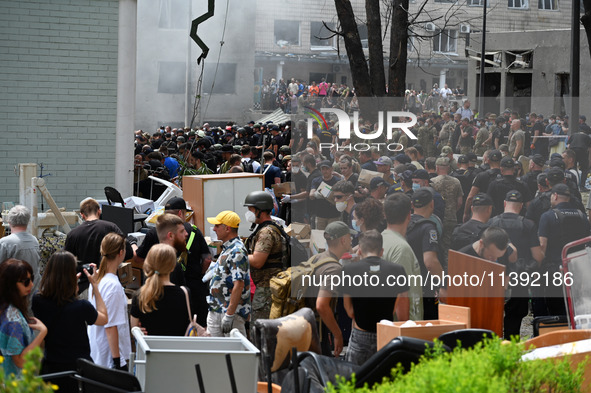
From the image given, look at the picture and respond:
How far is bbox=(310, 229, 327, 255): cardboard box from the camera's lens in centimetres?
777

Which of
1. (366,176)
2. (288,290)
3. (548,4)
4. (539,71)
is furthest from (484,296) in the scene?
(548,4)

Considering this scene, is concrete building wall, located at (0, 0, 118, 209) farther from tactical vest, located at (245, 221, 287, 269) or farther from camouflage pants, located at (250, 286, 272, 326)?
camouflage pants, located at (250, 286, 272, 326)

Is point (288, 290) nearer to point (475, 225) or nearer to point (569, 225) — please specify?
point (475, 225)

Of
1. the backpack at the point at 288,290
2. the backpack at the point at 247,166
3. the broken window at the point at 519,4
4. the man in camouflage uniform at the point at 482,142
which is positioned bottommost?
the backpack at the point at 288,290

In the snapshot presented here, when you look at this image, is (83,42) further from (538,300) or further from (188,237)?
(538,300)

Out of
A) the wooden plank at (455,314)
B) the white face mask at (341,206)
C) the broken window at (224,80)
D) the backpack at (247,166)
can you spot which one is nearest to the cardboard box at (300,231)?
the white face mask at (341,206)

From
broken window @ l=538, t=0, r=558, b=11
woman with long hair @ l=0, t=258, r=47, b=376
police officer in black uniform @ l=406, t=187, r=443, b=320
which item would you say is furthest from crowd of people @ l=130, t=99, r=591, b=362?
broken window @ l=538, t=0, r=558, b=11

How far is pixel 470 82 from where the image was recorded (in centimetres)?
3925

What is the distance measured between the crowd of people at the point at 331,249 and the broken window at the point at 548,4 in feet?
166

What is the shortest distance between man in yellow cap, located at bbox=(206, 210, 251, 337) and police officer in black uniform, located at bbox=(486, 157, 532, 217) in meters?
3.29

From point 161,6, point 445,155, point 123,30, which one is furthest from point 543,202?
point 161,6

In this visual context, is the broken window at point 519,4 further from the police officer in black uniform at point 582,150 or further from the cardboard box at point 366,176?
the cardboard box at point 366,176

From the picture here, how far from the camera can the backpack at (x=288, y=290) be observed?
22.7ft

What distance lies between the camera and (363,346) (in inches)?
233
